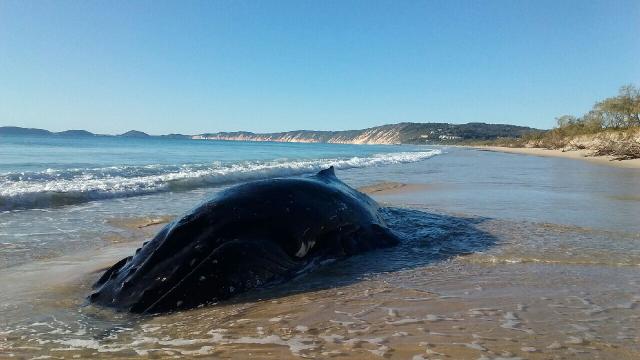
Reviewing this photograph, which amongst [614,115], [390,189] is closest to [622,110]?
[614,115]

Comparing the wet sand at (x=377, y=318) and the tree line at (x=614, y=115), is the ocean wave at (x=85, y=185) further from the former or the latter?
the tree line at (x=614, y=115)

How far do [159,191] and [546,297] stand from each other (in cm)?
1090

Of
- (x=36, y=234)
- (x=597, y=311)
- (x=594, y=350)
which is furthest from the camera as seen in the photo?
(x=36, y=234)

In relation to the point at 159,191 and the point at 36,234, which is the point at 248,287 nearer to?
Answer: the point at 36,234

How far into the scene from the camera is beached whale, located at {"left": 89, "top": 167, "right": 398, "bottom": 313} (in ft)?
10.7

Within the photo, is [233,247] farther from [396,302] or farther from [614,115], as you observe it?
[614,115]

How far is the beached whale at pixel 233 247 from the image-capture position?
327 cm

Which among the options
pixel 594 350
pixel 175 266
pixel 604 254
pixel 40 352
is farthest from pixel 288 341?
pixel 604 254

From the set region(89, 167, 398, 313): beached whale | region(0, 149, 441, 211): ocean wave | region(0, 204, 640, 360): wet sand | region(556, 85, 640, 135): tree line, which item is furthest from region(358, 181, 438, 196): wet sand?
region(556, 85, 640, 135): tree line

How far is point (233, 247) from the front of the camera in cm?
346

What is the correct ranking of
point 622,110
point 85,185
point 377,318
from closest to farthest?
point 377,318 → point 85,185 → point 622,110

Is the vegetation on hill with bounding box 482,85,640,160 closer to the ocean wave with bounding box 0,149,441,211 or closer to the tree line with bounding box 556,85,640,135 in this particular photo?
the tree line with bounding box 556,85,640,135

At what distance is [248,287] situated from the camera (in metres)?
3.50

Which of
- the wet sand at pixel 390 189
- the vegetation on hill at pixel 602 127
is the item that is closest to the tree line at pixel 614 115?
the vegetation on hill at pixel 602 127
